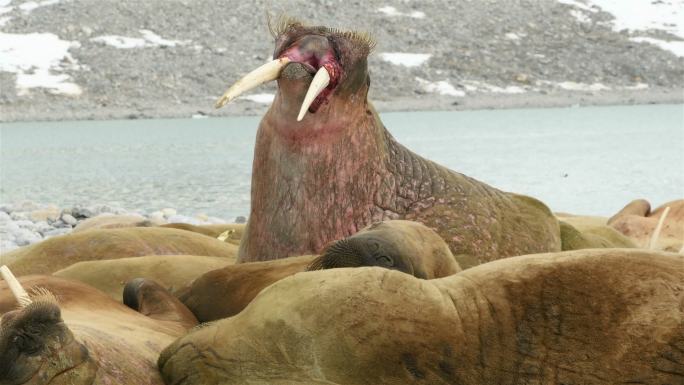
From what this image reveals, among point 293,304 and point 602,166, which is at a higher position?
point 293,304

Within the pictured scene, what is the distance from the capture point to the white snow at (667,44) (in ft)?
254

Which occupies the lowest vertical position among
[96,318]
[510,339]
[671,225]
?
[671,225]

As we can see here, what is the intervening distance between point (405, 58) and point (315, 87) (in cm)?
6851

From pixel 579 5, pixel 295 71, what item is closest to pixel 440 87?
pixel 579 5

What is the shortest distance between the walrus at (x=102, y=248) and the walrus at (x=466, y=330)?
306 cm

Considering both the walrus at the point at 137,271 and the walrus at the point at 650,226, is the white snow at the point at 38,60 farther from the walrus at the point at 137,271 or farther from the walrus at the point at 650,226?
the walrus at the point at 137,271

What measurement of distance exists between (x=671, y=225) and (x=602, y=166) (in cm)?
2155

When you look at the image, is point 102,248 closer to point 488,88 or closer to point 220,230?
point 220,230

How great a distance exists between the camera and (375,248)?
3.34 meters

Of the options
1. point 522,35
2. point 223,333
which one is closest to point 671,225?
point 223,333

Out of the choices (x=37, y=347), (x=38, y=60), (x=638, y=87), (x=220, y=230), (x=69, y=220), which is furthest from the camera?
(x=638, y=87)

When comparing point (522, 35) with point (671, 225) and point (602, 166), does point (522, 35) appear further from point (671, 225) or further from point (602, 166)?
point (671, 225)

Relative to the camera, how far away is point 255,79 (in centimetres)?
438

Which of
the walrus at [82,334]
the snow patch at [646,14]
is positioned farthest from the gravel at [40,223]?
the snow patch at [646,14]
